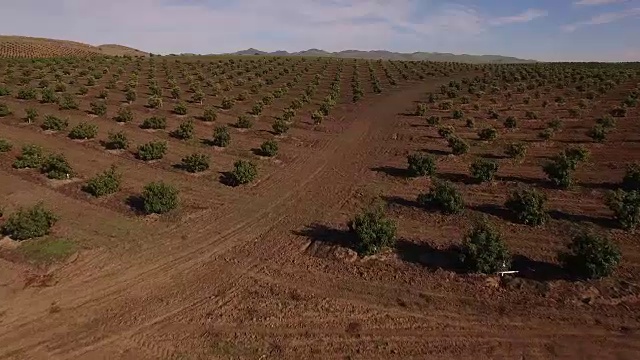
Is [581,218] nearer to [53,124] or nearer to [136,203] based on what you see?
[136,203]

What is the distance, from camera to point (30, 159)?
23.2 metres

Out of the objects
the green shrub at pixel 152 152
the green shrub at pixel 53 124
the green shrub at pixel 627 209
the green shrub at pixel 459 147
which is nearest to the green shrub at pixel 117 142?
the green shrub at pixel 152 152

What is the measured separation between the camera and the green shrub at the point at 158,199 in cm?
1894

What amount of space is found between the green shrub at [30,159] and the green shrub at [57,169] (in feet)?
3.37

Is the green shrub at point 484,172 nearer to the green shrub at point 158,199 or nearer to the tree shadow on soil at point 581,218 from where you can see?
the tree shadow on soil at point 581,218

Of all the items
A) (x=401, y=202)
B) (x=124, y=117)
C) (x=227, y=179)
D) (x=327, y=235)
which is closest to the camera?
(x=327, y=235)

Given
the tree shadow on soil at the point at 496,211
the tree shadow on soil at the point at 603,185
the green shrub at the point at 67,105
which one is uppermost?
the green shrub at the point at 67,105

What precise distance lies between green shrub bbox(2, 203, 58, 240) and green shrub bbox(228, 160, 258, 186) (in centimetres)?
831

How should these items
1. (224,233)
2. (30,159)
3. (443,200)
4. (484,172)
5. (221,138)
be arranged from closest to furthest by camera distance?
(224,233)
(443,200)
(484,172)
(30,159)
(221,138)

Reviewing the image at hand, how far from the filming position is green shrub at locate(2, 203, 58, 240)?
Result: 1636 cm

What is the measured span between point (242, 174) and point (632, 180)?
18346 millimetres

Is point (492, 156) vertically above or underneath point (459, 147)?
underneath

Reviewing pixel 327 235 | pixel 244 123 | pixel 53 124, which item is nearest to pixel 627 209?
pixel 327 235

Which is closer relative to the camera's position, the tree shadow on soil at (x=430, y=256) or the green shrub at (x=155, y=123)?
the tree shadow on soil at (x=430, y=256)
